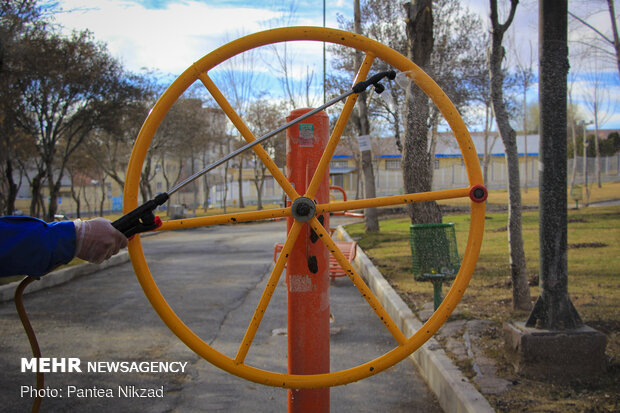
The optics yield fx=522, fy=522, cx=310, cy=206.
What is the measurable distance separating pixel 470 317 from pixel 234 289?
157 inches

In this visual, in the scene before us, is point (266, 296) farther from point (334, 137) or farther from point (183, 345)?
point (183, 345)

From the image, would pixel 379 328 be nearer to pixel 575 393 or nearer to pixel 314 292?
pixel 575 393

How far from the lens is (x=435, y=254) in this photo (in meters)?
5.15

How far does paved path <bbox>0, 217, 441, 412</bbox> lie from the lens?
12.1 ft

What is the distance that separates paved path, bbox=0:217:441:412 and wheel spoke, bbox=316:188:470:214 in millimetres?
2017

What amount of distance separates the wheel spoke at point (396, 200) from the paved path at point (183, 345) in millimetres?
2017

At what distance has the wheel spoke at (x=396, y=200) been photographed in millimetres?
1949

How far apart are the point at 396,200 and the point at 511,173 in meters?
3.97

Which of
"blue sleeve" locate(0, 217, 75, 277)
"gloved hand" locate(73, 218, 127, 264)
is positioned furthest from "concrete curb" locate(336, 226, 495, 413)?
"blue sleeve" locate(0, 217, 75, 277)

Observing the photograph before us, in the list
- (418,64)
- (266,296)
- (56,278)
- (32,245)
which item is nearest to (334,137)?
(266,296)

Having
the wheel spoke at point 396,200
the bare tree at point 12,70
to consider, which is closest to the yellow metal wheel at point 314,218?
the wheel spoke at point 396,200

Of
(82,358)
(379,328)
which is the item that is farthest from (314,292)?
(379,328)

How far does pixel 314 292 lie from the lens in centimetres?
A: 246

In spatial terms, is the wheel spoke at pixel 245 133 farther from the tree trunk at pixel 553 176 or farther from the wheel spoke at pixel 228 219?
the tree trunk at pixel 553 176
